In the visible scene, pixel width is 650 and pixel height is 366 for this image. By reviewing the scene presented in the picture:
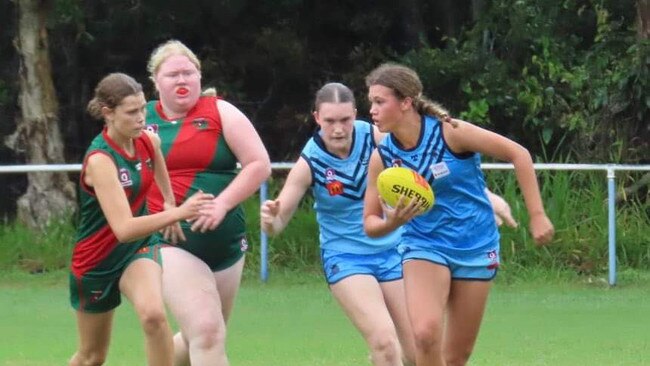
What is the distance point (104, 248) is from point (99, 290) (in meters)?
0.22

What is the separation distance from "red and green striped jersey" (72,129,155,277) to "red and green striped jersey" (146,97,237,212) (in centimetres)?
28

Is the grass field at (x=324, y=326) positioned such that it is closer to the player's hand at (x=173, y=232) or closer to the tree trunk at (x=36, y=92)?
the player's hand at (x=173, y=232)

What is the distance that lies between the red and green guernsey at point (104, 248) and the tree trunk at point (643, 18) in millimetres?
10143

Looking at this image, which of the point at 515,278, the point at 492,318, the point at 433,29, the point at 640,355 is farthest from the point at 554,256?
the point at 433,29

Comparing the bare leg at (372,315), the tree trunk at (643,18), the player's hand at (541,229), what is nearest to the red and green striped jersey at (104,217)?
the bare leg at (372,315)

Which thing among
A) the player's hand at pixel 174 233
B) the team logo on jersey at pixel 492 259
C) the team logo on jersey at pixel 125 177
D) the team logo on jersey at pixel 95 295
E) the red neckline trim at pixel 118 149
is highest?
the red neckline trim at pixel 118 149

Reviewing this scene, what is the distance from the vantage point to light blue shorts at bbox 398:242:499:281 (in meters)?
7.10

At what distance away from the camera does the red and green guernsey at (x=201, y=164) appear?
25.0ft

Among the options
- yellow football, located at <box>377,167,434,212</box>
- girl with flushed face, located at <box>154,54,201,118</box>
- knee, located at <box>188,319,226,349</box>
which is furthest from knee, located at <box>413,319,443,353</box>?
girl with flushed face, located at <box>154,54,201,118</box>

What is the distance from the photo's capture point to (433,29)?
20.1 metres

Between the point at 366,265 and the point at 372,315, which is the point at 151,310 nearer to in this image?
the point at 372,315

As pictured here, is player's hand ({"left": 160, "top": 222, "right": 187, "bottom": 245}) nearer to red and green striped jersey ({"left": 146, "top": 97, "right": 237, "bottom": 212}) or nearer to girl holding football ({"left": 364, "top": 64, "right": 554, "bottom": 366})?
red and green striped jersey ({"left": 146, "top": 97, "right": 237, "bottom": 212})

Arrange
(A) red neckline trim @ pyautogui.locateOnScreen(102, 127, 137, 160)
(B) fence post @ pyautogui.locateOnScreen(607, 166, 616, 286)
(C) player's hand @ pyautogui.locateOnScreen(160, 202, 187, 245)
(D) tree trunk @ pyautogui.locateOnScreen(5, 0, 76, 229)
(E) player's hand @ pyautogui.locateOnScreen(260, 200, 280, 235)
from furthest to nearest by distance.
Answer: (D) tree trunk @ pyautogui.locateOnScreen(5, 0, 76, 229)
(B) fence post @ pyautogui.locateOnScreen(607, 166, 616, 286)
(E) player's hand @ pyautogui.locateOnScreen(260, 200, 280, 235)
(C) player's hand @ pyautogui.locateOnScreen(160, 202, 187, 245)
(A) red neckline trim @ pyautogui.locateOnScreen(102, 127, 137, 160)

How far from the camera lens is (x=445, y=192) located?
7133mm
